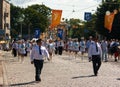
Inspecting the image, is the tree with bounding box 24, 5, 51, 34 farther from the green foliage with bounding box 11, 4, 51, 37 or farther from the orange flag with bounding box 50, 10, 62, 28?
the orange flag with bounding box 50, 10, 62, 28

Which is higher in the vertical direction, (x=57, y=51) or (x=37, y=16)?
(x=37, y=16)

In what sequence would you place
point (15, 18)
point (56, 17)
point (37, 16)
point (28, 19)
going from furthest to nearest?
1. point (15, 18)
2. point (28, 19)
3. point (37, 16)
4. point (56, 17)

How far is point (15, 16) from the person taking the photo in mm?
161250

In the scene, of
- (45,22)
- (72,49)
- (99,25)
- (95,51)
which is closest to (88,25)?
(45,22)

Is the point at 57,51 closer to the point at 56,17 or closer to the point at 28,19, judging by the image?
the point at 56,17

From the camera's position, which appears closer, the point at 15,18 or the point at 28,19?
the point at 28,19

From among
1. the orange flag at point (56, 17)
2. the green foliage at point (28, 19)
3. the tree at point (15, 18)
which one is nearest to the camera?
the orange flag at point (56, 17)

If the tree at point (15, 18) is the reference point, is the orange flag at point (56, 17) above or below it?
below

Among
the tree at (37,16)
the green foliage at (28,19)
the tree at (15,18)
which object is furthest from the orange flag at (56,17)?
the tree at (15,18)

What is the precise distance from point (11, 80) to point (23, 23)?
139893mm

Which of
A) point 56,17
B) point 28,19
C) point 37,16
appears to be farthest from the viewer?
point 28,19

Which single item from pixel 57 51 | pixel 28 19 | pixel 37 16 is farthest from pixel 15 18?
pixel 57 51

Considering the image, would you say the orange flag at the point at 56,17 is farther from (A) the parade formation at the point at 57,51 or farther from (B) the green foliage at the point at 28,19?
(B) the green foliage at the point at 28,19

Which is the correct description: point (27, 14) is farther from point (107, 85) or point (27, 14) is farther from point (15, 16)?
point (107, 85)
